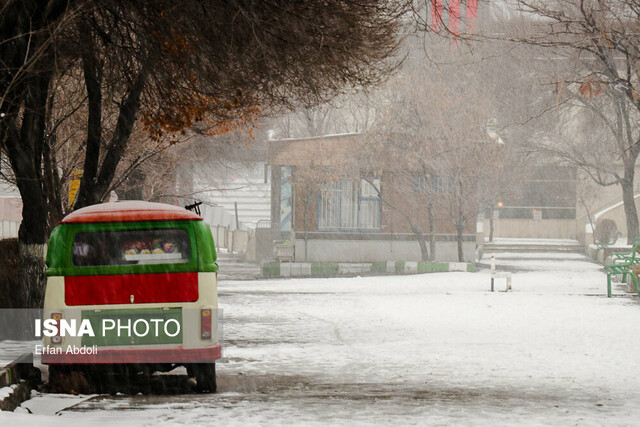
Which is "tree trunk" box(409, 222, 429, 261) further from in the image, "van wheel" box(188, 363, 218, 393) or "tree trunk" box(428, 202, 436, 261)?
"van wheel" box(188, 363, 218, 393)

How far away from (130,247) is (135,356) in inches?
43.8

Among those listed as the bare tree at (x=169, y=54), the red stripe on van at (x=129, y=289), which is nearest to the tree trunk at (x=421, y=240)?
the bare tree at (x=169, y=54)

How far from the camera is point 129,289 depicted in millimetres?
10367

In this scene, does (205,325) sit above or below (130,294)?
below

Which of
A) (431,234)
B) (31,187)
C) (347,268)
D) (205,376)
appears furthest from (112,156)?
(431,234)

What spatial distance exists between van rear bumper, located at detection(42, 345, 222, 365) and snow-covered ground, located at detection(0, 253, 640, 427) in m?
0.38

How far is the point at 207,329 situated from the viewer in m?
10.3

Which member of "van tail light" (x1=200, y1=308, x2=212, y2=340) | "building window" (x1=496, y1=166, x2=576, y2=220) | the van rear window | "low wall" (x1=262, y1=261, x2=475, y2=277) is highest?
"building window" (x1=496, y1=166, x2=576, y2=220)

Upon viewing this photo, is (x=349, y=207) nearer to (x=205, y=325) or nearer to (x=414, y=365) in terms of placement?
(x=414, y=365)

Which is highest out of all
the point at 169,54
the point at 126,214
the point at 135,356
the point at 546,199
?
Result: the point at 546,199

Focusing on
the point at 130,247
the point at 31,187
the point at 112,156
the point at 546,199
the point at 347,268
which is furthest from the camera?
the point at 546,199

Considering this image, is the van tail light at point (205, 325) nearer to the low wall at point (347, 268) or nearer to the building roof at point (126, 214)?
the building roof at point (126, 214)

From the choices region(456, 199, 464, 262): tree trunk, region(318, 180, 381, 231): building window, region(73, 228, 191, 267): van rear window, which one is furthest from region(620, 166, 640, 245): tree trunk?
region(73, 228, 191, 267): van rear window

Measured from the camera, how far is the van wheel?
34.7 feet
